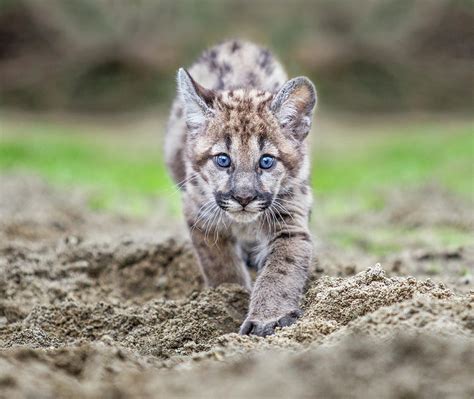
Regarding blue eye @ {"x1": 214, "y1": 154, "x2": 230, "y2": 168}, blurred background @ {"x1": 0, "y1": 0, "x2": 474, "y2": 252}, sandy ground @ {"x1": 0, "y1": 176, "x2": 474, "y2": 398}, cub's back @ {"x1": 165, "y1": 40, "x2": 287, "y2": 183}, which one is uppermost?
blurred background @ {"x1": 0, "y1": 0, "x2": 474, "y2": 252}

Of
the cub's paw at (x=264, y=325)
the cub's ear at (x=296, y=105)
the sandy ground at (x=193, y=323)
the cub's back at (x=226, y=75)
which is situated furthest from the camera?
the cub's back at (x=226, y=75)

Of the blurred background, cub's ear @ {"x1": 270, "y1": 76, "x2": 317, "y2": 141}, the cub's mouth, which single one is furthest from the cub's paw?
the blurred background

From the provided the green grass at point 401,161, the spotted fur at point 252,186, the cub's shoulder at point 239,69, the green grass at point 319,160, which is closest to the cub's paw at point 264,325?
the spotted fur at point 252,186

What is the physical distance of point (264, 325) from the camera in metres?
5.45

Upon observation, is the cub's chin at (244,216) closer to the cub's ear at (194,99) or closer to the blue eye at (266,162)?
the blue eye at (266,162)

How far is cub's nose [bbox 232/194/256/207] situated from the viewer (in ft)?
19.2

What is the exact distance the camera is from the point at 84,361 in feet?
13.0

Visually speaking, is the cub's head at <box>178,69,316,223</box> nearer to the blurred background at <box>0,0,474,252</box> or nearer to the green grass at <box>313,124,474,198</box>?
the green grass at <box>313,124,474,198</box>

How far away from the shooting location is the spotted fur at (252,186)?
5.97 m

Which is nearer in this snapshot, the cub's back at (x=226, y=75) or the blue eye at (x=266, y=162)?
the blue eye at (x=266, y=162)

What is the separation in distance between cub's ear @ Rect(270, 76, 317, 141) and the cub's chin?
0.79 meters

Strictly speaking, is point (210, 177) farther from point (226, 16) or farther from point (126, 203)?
point (226, 16)

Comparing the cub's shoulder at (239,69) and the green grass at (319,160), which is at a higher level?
the green grass at (319,160)

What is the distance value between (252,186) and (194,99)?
3.17ft
